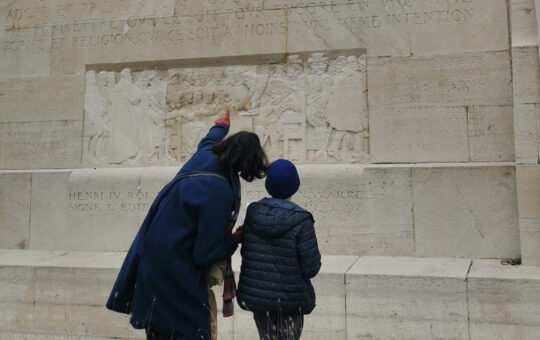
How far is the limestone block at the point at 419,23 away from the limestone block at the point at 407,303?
3.27 metres

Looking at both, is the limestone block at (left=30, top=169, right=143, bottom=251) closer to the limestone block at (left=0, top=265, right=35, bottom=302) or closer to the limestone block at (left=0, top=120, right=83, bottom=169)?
the limestone block at (left=0, top=120, right=83, bottom=169)

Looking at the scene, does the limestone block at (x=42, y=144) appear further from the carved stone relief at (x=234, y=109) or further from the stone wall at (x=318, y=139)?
the carved stone relief at (x=234, y=109)

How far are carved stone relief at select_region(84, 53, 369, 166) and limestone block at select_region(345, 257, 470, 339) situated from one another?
7.31ft

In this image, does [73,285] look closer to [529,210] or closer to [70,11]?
[70,11]

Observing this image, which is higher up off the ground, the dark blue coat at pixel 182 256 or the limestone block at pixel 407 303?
the dark blue coat at pixel 182 256

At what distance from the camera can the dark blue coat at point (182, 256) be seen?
3.17m

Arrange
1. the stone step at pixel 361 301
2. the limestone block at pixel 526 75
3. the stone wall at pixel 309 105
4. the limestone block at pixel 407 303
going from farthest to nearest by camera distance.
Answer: the stone wall at pixel 309 105 < the limestone block at pixel 526 75 < the limestone block at pixel 407 303 < the stone step at pixel 361 301

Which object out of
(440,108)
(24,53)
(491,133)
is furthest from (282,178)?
(24,53)

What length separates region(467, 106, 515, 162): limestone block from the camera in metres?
6.92

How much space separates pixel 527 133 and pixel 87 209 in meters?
6.32

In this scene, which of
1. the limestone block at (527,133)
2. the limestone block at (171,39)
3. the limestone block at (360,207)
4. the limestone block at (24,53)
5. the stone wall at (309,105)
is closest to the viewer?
the limestone block at (527,133)

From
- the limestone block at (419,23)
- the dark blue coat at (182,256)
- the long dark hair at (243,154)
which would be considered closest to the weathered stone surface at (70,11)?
the limestone block at (419,23)

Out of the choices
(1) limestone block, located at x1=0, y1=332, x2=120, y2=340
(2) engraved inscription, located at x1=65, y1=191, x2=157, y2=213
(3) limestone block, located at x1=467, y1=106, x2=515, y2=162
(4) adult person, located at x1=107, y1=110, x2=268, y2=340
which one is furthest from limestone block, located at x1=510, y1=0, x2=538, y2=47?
(1) limestone block, located at x1=0, y1=332, x2=120, y2=340

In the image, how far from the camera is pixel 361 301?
5746 millimetres
